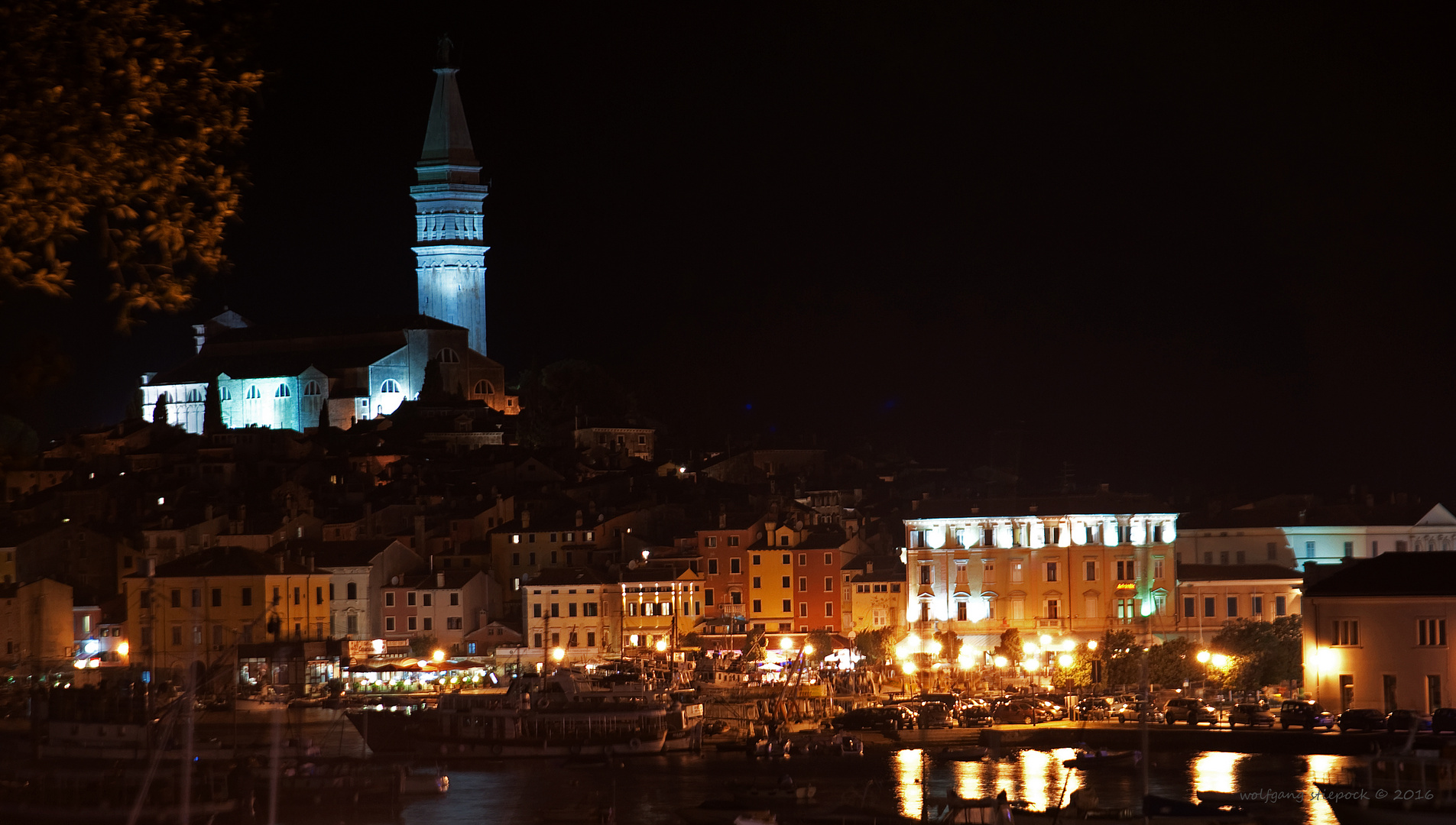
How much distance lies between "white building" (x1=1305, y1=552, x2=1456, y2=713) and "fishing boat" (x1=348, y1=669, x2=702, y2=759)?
1294 cm

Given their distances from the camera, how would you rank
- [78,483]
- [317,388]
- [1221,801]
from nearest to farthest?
[1221,801] < [78,483] < [317,388]

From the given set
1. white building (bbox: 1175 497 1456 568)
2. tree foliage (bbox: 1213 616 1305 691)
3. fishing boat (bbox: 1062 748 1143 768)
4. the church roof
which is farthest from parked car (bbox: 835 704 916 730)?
the church roof

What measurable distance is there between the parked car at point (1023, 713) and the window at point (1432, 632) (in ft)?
26.8

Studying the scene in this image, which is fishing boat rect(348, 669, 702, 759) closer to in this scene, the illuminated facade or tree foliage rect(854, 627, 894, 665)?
tree foliage rect(854, 627, 894, 665)

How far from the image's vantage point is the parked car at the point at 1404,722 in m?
34.2

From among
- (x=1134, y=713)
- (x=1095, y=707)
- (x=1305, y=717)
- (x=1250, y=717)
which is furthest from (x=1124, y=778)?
(x=1095, y=707)

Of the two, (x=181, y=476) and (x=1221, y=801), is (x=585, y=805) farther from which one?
(x=181, y=476)

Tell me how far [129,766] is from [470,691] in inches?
394

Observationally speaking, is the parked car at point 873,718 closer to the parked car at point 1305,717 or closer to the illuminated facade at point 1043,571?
the parked car at point 1305,717

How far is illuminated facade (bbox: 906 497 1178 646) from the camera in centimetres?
5172

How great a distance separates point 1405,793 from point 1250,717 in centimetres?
1162

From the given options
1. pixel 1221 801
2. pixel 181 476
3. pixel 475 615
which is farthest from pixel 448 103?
pixel 1221 801

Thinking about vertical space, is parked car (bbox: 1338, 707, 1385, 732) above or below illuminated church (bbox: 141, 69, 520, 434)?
below

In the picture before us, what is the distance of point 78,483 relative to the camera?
68.8 meters
